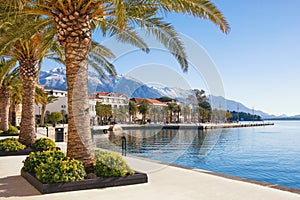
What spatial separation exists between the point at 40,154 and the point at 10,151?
21.6 ft

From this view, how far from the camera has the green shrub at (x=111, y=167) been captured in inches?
336

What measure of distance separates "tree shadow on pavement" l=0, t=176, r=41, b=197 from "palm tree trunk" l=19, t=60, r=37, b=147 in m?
6.70

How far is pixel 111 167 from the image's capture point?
8.59m

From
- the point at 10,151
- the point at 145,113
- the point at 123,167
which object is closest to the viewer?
the point at 123,167

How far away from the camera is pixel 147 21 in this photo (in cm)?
1113

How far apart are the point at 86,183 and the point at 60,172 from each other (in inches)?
26.5

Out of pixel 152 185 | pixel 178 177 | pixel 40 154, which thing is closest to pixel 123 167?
pixel 152 185

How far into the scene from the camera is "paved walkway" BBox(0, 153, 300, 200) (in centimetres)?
729

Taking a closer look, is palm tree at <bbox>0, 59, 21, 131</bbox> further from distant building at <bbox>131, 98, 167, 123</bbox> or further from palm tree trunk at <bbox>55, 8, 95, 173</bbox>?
palm tree trunk at <bbox>55, 8, 95, 173</bbox>

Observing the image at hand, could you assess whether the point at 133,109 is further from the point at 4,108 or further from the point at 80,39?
the point at 80,39

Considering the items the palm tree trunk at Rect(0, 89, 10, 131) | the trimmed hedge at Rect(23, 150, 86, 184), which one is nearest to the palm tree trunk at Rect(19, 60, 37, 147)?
the trimmed hedge at Rect(23, 150, 86, 184)

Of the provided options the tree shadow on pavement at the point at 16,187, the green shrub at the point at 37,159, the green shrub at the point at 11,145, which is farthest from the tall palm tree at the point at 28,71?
the tree shadow on pavement at the point at 16,187

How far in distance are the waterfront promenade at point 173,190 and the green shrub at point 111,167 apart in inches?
18.1

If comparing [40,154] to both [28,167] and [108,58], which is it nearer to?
[28,167]
